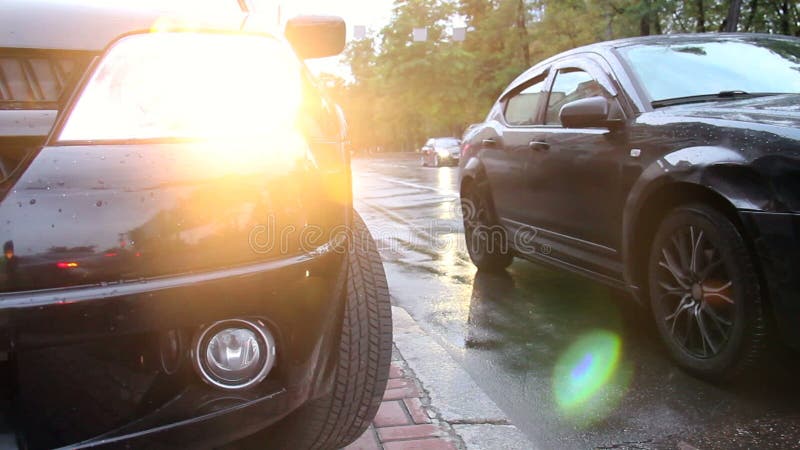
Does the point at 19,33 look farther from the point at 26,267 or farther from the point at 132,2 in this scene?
the point at 26,267

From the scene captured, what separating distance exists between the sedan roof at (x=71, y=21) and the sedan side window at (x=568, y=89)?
6.80ft

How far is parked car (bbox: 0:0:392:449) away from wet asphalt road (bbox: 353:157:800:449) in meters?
1.03

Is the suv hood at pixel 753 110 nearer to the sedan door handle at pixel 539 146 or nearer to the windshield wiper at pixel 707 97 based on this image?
the windshield wiper at pixel 707 97

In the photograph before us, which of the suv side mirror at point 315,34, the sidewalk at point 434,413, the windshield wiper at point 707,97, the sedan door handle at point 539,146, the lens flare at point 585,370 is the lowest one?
the lens flare at point 585,370

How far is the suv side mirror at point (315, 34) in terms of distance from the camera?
10.9 ft

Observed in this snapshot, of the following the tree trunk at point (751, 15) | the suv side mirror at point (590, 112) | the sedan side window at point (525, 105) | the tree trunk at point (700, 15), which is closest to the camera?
the suv side mirror at point (590, 112)

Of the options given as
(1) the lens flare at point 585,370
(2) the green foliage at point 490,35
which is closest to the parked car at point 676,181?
(1) the lens flare at point 585,370

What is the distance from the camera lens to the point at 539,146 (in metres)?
4.20

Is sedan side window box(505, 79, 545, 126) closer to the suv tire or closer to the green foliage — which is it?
the suv tire

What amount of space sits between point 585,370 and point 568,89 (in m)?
1.90

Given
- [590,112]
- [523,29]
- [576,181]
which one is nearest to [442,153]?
[523,29]

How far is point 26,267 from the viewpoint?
1.50m

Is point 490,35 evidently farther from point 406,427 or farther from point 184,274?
point 184,274

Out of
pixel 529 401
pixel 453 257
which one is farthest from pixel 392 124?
pixel 529 401
